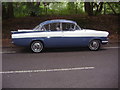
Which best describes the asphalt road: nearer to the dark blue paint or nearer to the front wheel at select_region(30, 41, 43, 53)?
the front wheel at select_region(30, 41, 43, 53)

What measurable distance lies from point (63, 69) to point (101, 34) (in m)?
4.43

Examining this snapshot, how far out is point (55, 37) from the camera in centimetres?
1097

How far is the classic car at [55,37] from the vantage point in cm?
1085

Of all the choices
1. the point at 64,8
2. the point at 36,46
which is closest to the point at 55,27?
the point at 36,46

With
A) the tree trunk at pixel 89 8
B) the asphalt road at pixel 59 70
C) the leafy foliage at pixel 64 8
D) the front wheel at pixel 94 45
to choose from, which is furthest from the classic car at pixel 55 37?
the tree trunk at pixel 89 8

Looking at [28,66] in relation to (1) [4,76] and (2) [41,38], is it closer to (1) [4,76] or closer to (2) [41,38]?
(1) [4,76]

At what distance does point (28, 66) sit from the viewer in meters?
8.18

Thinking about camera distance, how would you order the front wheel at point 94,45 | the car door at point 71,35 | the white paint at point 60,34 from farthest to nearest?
the front wheel at point 94,45
the car door at point 71,35
the white paint at point 60,34

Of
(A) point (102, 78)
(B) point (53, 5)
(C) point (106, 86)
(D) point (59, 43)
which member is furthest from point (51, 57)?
(B) point (53, 5)

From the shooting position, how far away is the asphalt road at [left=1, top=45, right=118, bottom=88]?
6199 millimetres

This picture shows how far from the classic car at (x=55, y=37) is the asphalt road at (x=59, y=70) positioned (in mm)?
659

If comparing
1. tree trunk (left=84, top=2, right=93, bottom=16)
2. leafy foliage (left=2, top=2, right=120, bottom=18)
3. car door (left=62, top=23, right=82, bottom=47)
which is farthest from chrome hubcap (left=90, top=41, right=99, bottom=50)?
tree trunk (left=84, top=2, right=93, bottom=16)

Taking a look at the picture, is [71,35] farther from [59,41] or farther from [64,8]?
[64,8]

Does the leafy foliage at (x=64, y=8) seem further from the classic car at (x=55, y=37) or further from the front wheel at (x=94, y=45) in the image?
the front wheel at (x=94, y=45)
